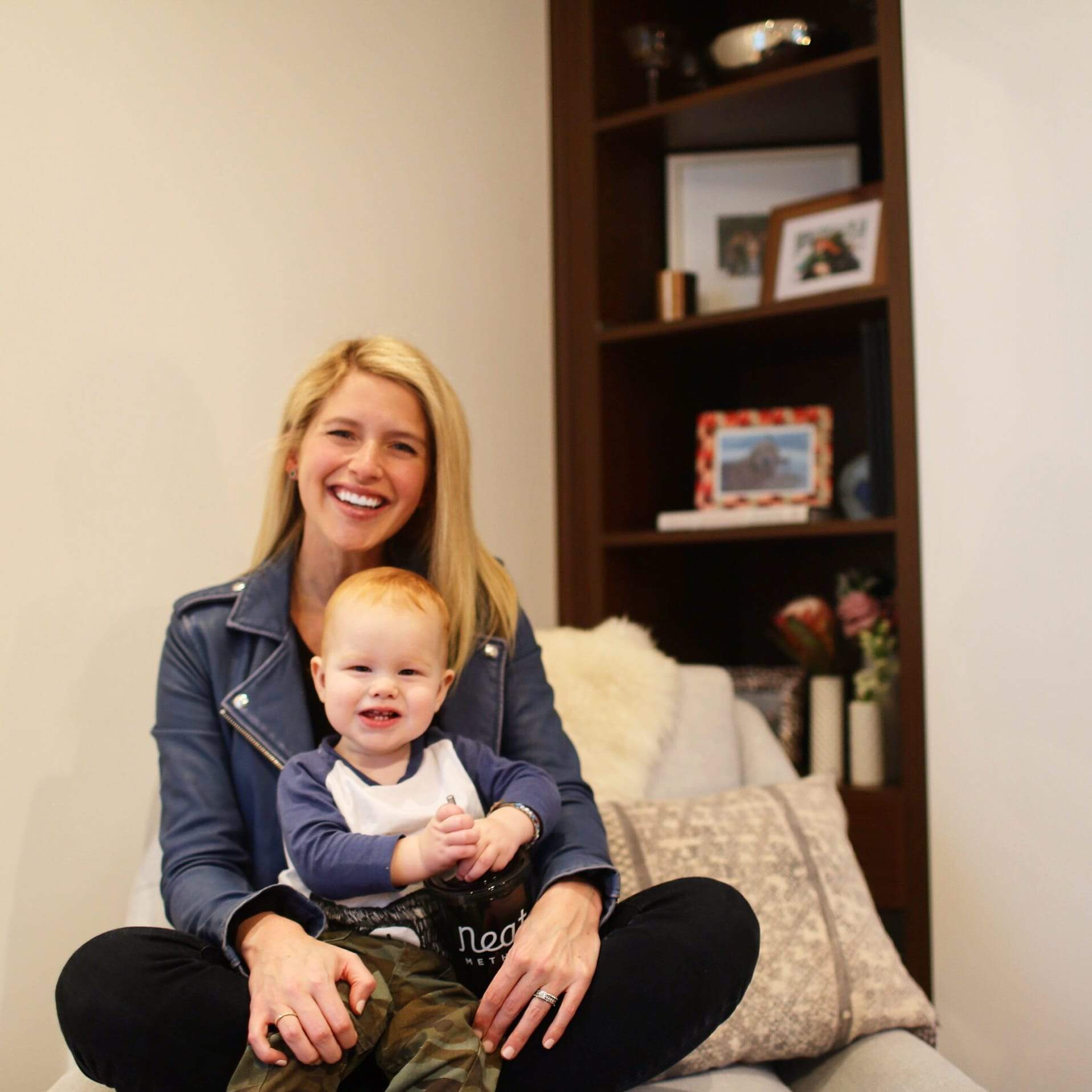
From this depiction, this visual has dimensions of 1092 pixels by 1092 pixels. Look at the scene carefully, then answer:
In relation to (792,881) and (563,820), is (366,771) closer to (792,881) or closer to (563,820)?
(563,820)

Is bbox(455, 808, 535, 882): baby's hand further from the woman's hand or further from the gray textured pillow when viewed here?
the gray textured pillow

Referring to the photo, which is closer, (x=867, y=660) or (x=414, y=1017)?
(x=414, y=1017)

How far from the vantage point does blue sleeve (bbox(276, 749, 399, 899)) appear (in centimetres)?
114

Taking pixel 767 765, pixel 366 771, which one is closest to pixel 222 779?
pixel 366 771

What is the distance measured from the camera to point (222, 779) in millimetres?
1409

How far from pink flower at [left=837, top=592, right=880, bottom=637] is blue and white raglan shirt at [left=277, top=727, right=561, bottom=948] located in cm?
111

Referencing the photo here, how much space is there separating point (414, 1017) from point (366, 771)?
0.27m

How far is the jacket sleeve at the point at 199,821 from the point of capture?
121 centimetres

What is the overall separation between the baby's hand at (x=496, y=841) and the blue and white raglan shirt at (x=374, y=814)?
0.15 ft

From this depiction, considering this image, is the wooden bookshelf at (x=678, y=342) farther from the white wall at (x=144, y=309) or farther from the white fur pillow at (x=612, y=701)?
the white fur pillow at (x=612, y=701)

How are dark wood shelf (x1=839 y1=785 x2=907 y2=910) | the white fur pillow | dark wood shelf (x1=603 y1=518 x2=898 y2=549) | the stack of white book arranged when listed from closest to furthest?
1. the white fur pillow
2. dark wood shelf (x1=839 y1=785 x2=907 y2=910)
3. dark wood shelf (x1=603 y1=518 x2=898 y2=549)
4. the stack of white book

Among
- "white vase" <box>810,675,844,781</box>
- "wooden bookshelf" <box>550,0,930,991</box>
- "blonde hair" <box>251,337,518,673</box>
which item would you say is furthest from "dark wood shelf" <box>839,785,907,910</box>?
"blonde hair" <box>251,337,518,673</box>

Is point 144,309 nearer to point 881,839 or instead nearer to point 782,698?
point 782,698

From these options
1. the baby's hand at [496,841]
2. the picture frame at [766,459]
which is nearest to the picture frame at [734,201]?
the picture frame at [766,459]
